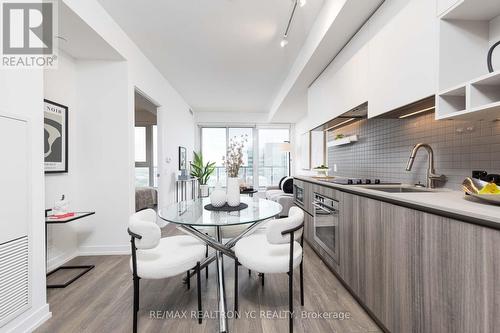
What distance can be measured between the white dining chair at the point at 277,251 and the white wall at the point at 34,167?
4.71ft

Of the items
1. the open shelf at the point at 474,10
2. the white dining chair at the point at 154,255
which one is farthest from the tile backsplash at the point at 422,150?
the white dining chair at the point at 154,255

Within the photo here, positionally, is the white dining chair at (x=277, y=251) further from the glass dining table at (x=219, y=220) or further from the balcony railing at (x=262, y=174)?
the balcony railing at (x=262, y=174)

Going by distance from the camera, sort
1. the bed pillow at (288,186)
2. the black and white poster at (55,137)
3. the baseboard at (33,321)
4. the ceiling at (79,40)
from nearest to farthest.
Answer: the baseboard at (33,321), the ceiling at (79,40), the black and white poster at (55,137), the bed pillow at (288,186)

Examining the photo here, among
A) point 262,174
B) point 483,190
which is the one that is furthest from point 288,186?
point 483,190

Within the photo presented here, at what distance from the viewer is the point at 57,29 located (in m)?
2.22

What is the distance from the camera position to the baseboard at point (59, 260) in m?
2.44

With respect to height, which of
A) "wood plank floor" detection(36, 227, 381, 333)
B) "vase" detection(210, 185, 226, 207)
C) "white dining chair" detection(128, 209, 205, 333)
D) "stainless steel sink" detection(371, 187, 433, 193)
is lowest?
"wood plank floor" detection(36, 227, 381, 333)

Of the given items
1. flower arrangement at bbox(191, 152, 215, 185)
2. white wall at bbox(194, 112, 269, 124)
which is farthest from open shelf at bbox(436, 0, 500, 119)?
white wall at bbox(194, 112, 269, 124)

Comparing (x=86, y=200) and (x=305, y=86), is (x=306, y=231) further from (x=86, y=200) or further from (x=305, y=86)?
(x=86, y=200)

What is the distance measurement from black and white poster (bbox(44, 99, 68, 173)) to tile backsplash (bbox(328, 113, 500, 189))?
3.66 meters

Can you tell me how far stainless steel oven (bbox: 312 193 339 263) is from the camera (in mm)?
2154

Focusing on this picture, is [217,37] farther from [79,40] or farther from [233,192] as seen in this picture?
[233,192]

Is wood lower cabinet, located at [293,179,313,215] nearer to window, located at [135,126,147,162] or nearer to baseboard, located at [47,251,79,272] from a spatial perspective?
baseboard, located at [47,251,79,272]

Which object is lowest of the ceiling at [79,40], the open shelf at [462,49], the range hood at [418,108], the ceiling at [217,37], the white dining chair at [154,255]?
the white dining chair at [154,255]
